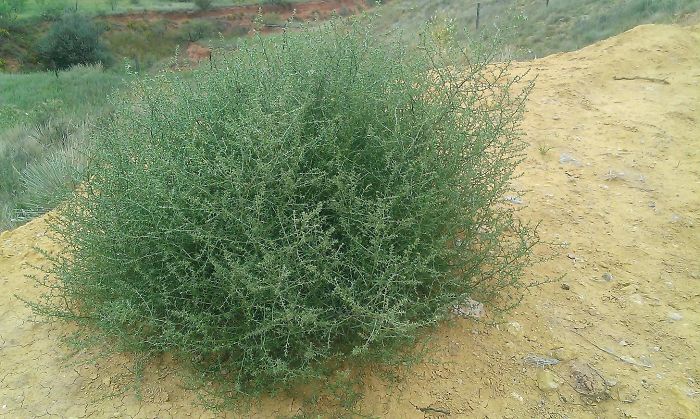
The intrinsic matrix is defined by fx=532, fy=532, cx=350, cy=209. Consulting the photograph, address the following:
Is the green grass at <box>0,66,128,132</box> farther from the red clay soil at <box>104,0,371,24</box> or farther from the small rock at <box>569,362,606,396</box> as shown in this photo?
the red clay soil at <box>104,0,371,24</box>

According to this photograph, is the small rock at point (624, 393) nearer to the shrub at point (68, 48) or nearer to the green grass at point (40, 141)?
the green grass at point (40, 141)

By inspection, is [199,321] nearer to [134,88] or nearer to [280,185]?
[280,185]

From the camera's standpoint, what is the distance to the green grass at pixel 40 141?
4.91 metres

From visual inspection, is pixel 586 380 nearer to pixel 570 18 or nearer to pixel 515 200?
pixel 515 200

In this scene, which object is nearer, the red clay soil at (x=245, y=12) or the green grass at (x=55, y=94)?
the green grass at (x=55, y=94)

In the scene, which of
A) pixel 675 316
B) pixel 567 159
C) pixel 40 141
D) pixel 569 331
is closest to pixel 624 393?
pixel 569 331

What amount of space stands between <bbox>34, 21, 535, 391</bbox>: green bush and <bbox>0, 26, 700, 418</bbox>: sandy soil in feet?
0.76

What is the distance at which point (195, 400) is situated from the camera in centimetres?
251

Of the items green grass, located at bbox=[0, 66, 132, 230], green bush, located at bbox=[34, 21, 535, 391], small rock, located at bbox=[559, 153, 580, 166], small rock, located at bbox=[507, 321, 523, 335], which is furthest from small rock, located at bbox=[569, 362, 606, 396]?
green grass, located at bbox=[0, 66, 132, 230]

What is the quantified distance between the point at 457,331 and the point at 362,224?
0.85 metres

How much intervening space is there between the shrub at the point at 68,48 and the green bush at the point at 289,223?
19.1 metres

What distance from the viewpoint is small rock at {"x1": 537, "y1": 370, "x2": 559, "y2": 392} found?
259 cm

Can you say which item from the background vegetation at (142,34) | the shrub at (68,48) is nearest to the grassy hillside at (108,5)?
the background vegetation at (142,34)

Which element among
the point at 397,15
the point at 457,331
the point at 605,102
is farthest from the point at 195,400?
the point at 397,15
